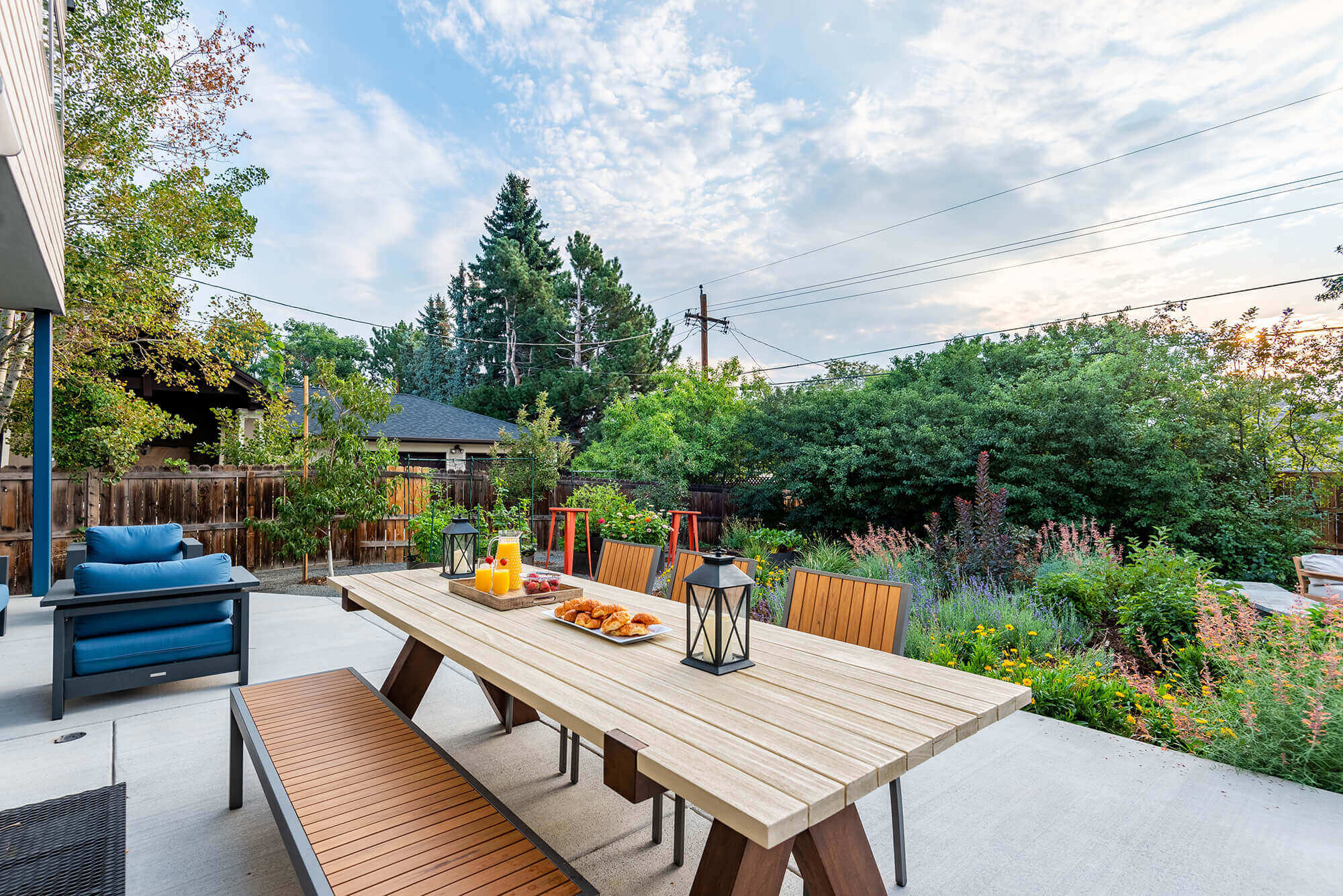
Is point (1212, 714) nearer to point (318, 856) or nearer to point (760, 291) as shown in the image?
point (318, 856)

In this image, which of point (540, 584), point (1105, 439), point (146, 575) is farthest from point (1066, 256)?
point (146, 575)

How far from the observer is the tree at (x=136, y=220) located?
22.3 ft

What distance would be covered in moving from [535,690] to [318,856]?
1.70 feet

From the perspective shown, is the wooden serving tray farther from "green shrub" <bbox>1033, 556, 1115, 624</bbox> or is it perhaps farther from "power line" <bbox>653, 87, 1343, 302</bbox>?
"power line" <bbox>653, 87, 1343, 302</bbox>

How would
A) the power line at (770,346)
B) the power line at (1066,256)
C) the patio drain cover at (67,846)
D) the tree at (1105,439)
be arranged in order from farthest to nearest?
the power line at (770,346)
the power line at (1066,256)
the tree at (1105,439)
the patio drain cover at (67,846)

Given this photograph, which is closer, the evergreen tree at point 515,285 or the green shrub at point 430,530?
the green shrub at point 430,530

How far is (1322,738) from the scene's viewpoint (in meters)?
2.34

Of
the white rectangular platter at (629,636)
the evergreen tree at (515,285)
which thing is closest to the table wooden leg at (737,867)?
the white rectangular platter at (629,636)

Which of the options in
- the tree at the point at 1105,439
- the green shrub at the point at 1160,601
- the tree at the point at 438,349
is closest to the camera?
the green shrub at the point at 1160,601

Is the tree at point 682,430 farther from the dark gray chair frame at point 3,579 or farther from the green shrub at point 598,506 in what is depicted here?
the dark gray chair frame at point 3,579

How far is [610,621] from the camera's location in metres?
1.99

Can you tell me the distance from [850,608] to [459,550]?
1.86 m

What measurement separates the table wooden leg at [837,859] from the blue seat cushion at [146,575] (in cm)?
360

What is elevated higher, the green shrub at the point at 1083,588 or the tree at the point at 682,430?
the tree at the point at 682,430
